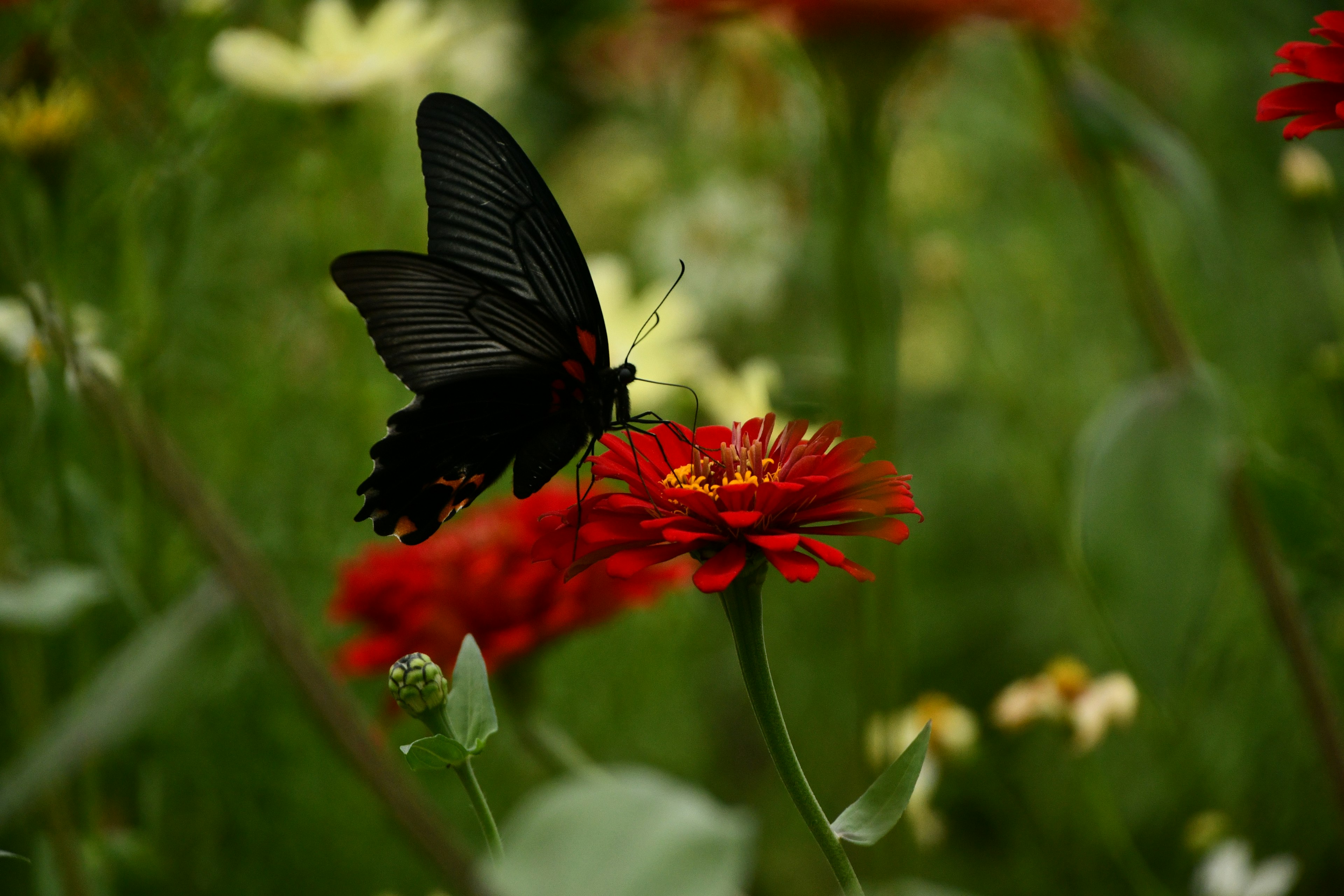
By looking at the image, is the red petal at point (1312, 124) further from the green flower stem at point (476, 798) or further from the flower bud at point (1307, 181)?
the flower bud at point (1307, 181)

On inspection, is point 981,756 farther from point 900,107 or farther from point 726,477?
point 900,107

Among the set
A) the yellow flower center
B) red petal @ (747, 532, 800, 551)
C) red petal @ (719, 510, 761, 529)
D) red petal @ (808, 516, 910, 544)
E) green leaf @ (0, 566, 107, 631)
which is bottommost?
red petal @ (808, 516, 910, 544)

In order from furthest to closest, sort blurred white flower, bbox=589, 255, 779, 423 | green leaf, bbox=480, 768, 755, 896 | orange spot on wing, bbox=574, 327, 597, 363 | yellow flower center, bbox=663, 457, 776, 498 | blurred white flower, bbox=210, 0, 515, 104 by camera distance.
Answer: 1. blurred white flower, bbox=589, 255, 779, 423
2. blurred white flower, bbox=210, 0, 515, 104
3. orange spot on wing, bbox=574, 327, 597, 363
4. yellow flower center, bbox=663, 457, 776, 498
5. green leaf, bbox=480, 768, 755, 896

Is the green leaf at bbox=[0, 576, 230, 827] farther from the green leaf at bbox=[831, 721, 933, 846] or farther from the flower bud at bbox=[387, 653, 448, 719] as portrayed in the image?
the green leaf at bbox=[831, 721, 933, 846]

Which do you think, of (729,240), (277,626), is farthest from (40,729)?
(729,240)

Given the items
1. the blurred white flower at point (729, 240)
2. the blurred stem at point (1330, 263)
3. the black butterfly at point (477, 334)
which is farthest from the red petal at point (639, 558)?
the blurred white flower at point (729, 240)

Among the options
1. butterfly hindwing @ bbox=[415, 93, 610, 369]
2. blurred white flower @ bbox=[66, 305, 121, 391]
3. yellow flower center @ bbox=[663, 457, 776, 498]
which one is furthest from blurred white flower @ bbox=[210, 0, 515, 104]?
yellow flower center @ bbox=[663, 457, 776, 498]

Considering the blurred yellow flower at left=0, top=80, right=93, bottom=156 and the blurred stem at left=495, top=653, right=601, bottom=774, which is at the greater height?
the blurred yellow flower at left=0, top=80, right=93, bottom=156

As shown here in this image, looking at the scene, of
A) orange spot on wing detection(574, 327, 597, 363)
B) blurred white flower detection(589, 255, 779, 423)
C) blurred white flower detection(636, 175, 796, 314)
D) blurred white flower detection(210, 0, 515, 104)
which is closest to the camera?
orange spot on wing detection(574, 327, 597, 363)
